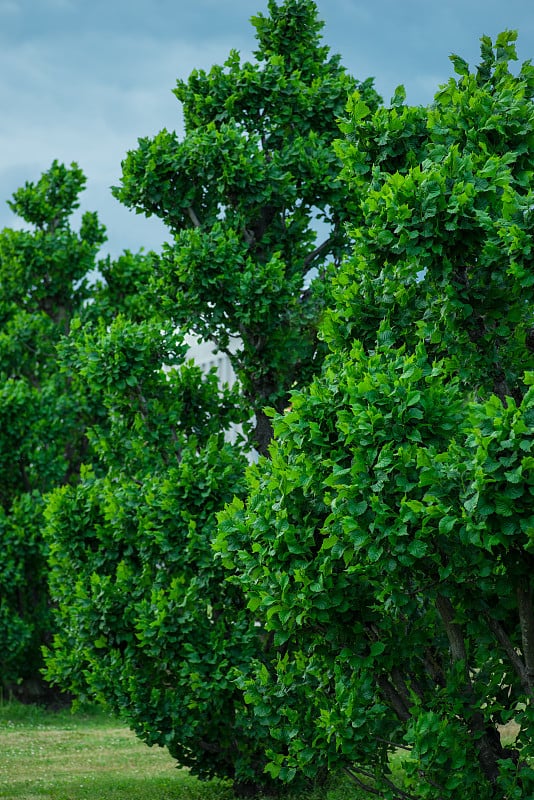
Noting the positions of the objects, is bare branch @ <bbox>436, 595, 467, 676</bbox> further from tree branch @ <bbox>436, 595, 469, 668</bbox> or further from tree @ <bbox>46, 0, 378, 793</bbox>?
tree @ <bbox>46, 0, 378, 793</bbox>

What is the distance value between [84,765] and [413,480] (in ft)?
31.6

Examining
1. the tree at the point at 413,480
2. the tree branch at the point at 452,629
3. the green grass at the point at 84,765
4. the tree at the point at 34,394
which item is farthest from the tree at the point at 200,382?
the tree at the point at 34,394

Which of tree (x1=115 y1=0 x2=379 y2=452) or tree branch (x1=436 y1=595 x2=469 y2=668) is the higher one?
tree (x1=115 y1=0 x2=379 y2=452)

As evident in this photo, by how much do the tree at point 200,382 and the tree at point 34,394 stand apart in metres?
6.49

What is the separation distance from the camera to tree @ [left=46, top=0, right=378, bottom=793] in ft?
31.7

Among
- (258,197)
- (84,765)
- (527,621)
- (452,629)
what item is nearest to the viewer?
(527,621)

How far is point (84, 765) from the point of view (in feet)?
43.7

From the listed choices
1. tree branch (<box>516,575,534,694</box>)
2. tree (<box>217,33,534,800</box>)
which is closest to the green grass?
tree (<box>217,33,534,800</box>)

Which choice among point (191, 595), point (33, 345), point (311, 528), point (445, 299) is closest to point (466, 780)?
point (311, 528)

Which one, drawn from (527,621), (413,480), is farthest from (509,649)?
(413,480)

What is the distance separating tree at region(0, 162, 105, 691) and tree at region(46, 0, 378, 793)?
6.49 m

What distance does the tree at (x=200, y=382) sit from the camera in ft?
31.7

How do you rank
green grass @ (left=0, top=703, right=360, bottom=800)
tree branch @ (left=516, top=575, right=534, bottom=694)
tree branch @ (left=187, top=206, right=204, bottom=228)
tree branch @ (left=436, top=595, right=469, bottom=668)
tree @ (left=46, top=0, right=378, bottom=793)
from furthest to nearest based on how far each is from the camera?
green grass @ (left=0, top=703, right=360, bottom=800), tree branch @ (left=187, top=206, right=204, bottom=228), tree @ (left=46, top=0, right=378, bottom=793), tree branch @ (left=436, top=595, right=469, bottom=668), tree branch @ (left=516, top=575, right=534, bottom=694)

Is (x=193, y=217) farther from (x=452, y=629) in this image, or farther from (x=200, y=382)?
(x=452, y=629)
